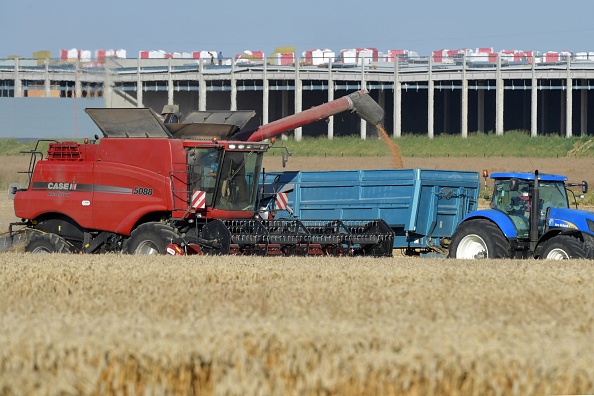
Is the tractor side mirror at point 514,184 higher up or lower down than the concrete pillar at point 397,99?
lower down

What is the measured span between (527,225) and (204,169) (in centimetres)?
576

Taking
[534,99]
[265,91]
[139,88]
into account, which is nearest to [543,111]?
[534,99]

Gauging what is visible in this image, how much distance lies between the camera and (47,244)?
19.1 m

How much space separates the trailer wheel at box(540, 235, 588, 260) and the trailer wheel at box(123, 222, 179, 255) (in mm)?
6200

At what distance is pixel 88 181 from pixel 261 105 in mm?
53153

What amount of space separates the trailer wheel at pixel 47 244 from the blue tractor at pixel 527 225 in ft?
23.1

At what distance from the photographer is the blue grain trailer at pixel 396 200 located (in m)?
19.9

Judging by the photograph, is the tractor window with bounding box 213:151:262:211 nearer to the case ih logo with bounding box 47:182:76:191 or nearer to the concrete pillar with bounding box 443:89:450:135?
the case ih logo with bounding box 47:182:76:191

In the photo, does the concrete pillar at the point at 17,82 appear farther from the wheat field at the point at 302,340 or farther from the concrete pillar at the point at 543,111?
the wheat field at the point at 302,340

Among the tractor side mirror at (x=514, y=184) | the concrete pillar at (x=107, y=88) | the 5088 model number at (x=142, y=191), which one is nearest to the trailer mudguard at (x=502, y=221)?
the tractor side mirror at (x=514, y=184)

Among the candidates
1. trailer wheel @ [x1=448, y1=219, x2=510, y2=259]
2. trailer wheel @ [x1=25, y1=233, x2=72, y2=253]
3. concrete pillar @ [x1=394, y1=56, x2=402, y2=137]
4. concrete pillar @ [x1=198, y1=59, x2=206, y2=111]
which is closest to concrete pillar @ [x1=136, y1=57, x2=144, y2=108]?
concrete pillar @ [x1=198, y1=59, x2=206, y2=111]

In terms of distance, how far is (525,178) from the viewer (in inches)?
677

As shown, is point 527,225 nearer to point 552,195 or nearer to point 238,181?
point 552,195

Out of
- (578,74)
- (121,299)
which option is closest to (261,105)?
(578,74)
